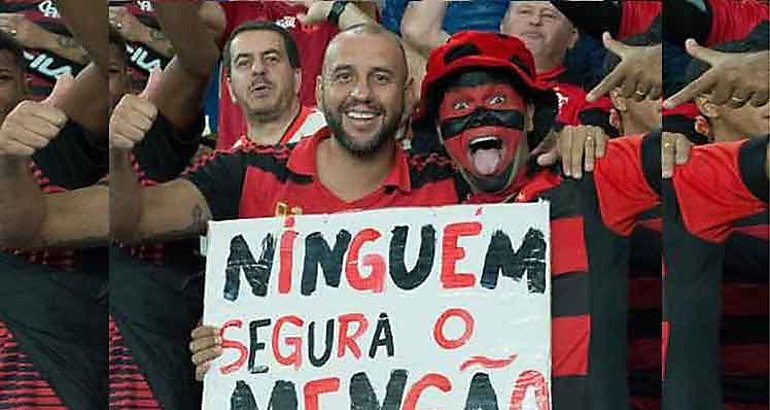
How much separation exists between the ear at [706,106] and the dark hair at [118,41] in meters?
1.04

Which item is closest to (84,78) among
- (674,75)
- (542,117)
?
(542,117)

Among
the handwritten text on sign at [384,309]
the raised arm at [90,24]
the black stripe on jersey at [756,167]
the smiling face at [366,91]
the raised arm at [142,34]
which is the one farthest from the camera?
the raised arm at [90,24]

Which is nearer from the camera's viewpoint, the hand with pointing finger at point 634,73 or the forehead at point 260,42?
the hand with pointing finger at point 634,73

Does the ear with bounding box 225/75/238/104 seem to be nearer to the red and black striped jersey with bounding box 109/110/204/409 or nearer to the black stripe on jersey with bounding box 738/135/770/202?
the red and black striped jersey with bounding box 109/110/204/409

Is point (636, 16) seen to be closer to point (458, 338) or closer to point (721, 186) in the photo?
point (721, 186)

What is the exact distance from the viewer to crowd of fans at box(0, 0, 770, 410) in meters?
2.78

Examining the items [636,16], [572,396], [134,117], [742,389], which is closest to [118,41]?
[134,117]

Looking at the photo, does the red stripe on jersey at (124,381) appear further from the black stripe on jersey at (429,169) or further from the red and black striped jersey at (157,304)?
the black stripe on jersey at (429,169)

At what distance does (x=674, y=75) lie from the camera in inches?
112

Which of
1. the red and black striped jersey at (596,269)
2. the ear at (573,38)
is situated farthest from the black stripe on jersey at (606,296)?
the ear at (573,38)

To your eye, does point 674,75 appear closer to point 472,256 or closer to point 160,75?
point 472,256

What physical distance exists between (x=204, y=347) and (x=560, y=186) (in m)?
0.66

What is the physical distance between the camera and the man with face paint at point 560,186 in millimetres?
2811

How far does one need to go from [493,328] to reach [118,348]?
0.73 meters
